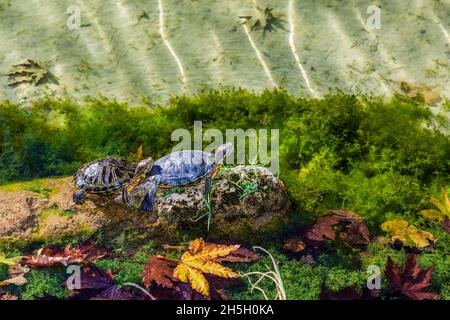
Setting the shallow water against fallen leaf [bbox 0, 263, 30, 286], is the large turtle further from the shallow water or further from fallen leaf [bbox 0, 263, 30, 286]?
the shallow water

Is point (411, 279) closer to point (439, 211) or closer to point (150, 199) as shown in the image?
point (439, 211)

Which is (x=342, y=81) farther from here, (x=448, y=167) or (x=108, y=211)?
(x=108, y=211)

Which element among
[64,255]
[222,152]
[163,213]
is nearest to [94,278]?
[64,255]

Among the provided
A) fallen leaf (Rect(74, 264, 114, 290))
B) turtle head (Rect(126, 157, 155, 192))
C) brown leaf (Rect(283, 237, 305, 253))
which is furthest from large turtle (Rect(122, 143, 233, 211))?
brown leaf (Rect(283, 237, 305, 253))

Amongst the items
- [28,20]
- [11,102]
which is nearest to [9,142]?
[11,102]

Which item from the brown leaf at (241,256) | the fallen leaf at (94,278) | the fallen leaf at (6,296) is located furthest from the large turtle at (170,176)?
the fallen leaf at (6,296)
